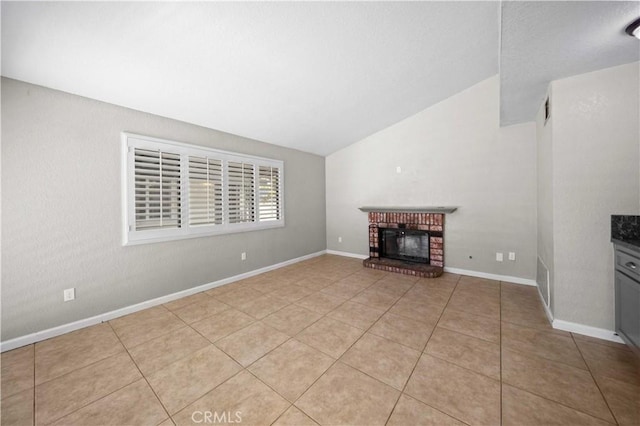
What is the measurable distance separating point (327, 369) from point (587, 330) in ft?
8.10

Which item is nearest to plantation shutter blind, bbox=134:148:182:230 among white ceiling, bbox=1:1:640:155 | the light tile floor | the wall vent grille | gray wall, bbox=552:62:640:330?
white ceiling, bbox=1:1:640:155

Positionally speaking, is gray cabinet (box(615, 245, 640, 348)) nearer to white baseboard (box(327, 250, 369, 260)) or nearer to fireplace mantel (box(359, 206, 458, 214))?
fireplace mantel (box(359, 206, 458, 214))

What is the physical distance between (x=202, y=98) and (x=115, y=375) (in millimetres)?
2830

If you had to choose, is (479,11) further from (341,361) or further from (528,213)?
(341,361)

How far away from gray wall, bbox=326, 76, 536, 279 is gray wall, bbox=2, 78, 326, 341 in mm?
3576

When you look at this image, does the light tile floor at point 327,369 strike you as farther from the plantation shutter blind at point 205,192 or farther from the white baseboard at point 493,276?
the plantation shutter blind at point 205,192

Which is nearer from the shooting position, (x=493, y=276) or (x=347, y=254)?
(x=493, y=276)

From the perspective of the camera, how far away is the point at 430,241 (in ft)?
13.7

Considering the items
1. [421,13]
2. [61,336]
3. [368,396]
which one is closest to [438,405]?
[368,396]

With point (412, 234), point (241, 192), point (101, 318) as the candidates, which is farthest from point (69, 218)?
point (412, 234)

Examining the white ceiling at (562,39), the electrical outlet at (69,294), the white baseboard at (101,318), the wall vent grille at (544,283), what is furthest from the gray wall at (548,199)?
the electrical outlet at (69,294)

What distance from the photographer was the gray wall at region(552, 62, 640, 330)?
2006 mm

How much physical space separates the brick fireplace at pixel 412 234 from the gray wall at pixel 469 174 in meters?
0.21

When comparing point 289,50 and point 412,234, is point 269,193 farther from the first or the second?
point 412,234
